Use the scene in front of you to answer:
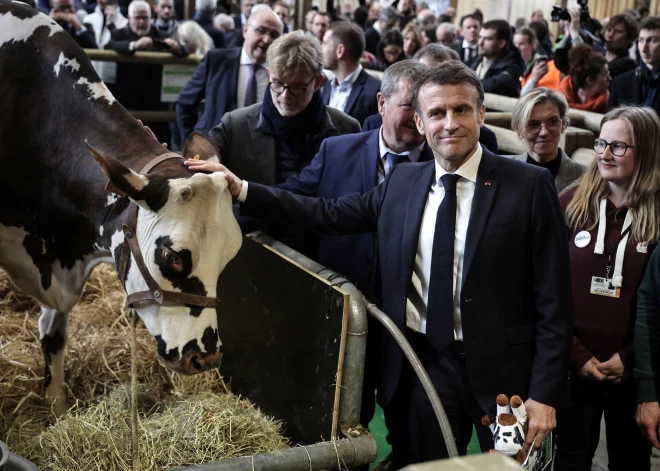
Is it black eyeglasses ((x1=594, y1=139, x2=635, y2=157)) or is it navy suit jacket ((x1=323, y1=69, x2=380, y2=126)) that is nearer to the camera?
black eyeglasses ((x1=594, y1=139, x2=635, y2=157))

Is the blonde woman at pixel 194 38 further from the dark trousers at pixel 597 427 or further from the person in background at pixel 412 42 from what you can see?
the dark trousers at pixel 597 427

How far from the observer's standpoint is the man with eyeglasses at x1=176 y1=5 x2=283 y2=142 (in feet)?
18.1

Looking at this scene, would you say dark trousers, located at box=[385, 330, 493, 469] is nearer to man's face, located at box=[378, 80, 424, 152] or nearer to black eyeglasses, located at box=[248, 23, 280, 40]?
man's face, located at box=[378, 80, 424, 152]

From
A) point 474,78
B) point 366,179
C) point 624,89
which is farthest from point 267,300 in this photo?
point 624,89

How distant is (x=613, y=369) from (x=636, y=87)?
3578 mm

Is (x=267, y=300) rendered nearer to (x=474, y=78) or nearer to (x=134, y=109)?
(x=474, y=78)

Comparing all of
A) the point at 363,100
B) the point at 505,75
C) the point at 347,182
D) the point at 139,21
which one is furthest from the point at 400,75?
the point at 139,21

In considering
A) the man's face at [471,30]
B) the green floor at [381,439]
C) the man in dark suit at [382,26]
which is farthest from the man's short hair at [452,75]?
the man in dark suit at [382,26]

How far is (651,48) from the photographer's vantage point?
20.6 ft

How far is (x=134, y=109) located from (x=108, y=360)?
3.95 m

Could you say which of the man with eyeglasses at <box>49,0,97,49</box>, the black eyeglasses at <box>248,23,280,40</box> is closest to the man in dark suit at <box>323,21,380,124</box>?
the black eyeglasses at <box>248,23,280,40</box>

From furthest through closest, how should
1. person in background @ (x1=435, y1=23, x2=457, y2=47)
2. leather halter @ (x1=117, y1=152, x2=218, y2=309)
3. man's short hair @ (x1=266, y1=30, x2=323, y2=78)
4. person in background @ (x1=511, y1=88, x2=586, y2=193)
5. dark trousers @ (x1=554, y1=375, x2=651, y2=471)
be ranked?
person in background @ (x1=435, y1=23, x2=457, y2=47) < person in background @ (x1=511, y1=88, x2=586, y2=193) < man's short hair @ (x1=266, y1=30, x2=323, y2=78) < dark trousers @ (x1=554, y1=375, x2=651, y2=471) < leather halter @ (x1=117, y1=152, x2=218, y2=309)

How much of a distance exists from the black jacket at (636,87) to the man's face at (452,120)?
3.69 meters

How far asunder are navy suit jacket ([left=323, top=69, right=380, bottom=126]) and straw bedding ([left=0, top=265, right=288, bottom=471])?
6.95 feet
